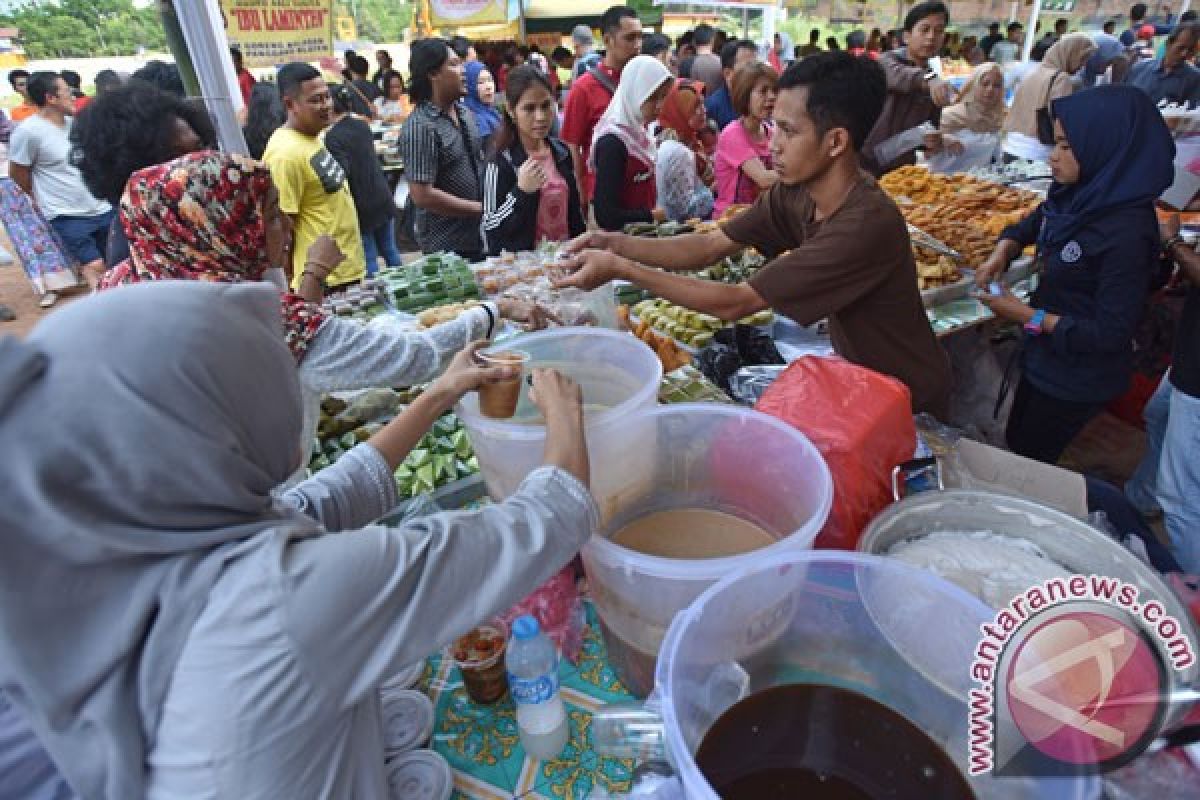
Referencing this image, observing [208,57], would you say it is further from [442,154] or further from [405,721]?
[405,721]

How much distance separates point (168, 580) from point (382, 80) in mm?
12736

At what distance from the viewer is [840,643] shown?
1.16 m

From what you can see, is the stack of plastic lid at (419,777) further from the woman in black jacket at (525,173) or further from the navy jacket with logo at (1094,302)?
the woman in black jacket at (525,173)

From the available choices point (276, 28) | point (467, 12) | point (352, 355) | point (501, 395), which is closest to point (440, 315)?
point (352, 355)

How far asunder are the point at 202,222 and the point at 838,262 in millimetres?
1883

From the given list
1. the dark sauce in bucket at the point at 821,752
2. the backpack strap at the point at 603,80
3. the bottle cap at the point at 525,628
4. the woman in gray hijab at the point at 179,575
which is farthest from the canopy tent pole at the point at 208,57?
the dark sauce in bucket at the point at 821,752

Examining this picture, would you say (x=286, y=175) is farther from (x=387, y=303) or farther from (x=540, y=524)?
(x=540, y=524)

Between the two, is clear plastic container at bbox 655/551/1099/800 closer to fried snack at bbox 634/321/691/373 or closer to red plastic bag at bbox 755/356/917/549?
red plastic bag at bbox 755/356/917/549

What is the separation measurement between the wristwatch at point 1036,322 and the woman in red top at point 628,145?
2325 millimetres

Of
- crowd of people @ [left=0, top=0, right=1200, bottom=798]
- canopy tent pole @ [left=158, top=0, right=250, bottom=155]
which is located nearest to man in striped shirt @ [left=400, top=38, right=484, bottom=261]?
crowd of people @ [left=0, top=0, right=1200, bottom=798]

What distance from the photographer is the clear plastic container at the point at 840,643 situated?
0.95m

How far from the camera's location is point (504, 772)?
115 cm

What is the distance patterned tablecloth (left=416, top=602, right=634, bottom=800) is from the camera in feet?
3.67

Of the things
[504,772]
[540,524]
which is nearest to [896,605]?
[540,524]
